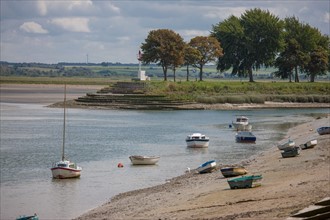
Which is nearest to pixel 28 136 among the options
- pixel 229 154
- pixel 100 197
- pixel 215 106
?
pixel 229 154

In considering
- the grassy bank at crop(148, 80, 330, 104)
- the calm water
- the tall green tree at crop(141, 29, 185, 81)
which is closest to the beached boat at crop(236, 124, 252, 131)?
the calm water

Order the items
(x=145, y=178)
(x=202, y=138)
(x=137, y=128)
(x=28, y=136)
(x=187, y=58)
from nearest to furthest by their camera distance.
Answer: (x=145, y=178), (x=202, y=138), (x=28, y=136), (x=137, y=128), (x=187, y=58)

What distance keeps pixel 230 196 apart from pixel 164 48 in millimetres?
116913

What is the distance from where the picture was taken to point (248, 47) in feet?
504

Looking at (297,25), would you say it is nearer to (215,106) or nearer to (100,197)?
(215,106)

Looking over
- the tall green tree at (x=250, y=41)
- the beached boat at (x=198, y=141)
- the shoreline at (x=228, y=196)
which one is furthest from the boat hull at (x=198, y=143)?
the tall green tree at (x=250, y=41)

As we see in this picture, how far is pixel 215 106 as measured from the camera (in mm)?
131875

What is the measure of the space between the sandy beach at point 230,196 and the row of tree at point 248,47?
103 metres

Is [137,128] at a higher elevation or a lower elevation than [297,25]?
lower

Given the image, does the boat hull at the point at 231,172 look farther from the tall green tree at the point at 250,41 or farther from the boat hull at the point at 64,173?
the tall green tree at the point at 250,41

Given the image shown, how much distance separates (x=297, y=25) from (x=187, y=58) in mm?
27815

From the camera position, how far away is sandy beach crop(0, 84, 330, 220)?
26386 mm

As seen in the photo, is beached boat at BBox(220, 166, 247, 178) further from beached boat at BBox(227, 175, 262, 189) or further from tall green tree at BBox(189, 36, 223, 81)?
tall green tree at BBox(189, 36, 223, 81)

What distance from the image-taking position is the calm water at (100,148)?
39.8m
